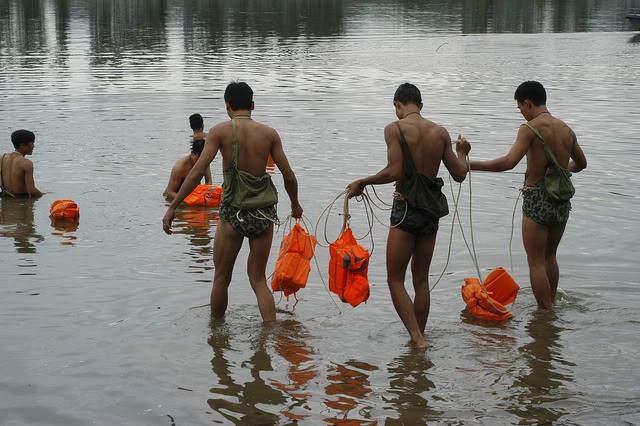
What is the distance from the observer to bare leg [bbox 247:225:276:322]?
733 centimetres

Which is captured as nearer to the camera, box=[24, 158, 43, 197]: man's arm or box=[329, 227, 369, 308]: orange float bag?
box=[329, 227, 369, 308]: orange float bag

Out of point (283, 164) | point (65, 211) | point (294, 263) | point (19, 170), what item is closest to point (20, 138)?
point (19, 170)

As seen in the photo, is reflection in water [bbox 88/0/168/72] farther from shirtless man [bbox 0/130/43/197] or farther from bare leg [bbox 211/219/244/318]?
bare leg [bbox 211/219/244/318]

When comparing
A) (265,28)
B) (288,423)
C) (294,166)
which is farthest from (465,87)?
(265,28)

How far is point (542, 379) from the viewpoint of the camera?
6496mm

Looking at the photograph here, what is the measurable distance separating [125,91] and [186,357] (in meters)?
18.3

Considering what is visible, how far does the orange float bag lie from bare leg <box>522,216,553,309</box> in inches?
54.2

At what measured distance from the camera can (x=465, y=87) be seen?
25.0 meters

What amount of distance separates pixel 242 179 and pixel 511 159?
6.73ft

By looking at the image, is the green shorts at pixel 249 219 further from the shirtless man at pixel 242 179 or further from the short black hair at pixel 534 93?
the short black hair at pixel 534 93

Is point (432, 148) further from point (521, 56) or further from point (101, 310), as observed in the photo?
point (521, 56)

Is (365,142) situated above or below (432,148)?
below

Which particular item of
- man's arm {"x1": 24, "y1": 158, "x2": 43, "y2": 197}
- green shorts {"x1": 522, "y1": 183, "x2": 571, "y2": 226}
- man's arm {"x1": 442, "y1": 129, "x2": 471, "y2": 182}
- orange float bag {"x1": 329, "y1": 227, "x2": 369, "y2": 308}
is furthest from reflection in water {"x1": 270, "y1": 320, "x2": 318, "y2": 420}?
man's arm {"x1": 24, "y1": 158, "x2": 43, "y2": 197}

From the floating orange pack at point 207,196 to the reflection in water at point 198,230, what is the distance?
3.1 inches
